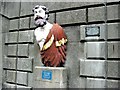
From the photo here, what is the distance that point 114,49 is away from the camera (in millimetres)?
6723

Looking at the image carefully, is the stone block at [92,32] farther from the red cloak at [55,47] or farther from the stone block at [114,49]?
the red cloak at [55,47]

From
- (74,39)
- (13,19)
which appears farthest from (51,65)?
(13,19)

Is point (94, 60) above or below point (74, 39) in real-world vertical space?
below

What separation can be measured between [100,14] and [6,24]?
4.55m

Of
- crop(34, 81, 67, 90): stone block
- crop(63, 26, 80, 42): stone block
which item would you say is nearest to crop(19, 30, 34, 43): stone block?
crop(63, 26, 80, 42): stone block

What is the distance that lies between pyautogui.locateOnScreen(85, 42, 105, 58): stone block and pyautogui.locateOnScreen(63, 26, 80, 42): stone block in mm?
493

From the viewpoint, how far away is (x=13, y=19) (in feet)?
32.9

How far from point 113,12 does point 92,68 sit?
5.40 ft

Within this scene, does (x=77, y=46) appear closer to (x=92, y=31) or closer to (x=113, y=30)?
(x=92, y=31)

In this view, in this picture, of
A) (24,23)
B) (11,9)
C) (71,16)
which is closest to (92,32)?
(71,16)

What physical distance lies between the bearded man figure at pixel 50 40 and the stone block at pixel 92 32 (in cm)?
64

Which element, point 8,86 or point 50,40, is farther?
point 8,86

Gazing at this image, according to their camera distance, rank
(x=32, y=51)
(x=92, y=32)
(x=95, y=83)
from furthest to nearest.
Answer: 1. (x=32, y=51)
2. (x=92, y=32)
3. (x=95, y=83)

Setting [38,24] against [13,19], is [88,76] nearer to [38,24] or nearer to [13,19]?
[38,24]
